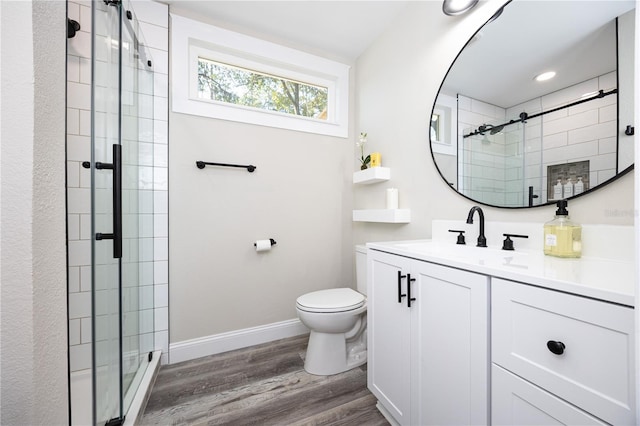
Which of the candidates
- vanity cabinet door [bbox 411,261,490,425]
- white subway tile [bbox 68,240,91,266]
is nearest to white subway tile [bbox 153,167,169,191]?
white subway tile [bbox 68,240,91,266]

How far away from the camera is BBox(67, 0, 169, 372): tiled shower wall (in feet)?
3.29

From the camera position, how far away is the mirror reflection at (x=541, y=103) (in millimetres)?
871

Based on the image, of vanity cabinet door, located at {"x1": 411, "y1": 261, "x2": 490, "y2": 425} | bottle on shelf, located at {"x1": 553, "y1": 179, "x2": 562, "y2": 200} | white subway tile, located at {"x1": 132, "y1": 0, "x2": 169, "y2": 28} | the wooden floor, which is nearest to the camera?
vanity cabinet door, located at {"x1": 411, "y1": 261, "x2": 490, "y2": 425}

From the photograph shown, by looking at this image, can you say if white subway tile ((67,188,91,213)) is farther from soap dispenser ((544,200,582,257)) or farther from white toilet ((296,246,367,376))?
soap dispenser ((544,200,582,257))

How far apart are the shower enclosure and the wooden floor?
0.21 m

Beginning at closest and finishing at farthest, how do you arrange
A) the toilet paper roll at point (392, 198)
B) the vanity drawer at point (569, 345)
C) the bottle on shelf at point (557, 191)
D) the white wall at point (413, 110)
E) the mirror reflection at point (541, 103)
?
the vanity drawer at point (569, 345) < the mirror reflection at point (541, 103) < the bottle on shelf at point (557, 191) < the white wall at point (413, 110) < the toilet paper roll at point (392, 198)

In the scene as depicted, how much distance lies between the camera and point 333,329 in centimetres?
154

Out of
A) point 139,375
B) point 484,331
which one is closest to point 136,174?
point 139,375

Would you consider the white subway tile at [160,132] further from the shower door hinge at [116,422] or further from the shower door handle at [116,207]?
the shower door hinge at [116,422]

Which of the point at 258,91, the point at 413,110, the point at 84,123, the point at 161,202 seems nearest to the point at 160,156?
the point at 161,202

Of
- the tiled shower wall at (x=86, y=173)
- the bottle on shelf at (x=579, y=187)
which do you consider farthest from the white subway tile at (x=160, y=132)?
the bottle on shelf at (x=579, y=187)

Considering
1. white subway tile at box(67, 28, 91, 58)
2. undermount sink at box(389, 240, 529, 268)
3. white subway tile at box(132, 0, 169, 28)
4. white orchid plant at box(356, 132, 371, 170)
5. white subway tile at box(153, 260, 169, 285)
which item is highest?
white subway tile at box(132, 0, 169, 28)

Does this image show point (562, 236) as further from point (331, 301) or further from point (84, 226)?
point (84, 226)

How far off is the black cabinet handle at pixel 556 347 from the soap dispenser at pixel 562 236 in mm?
455
